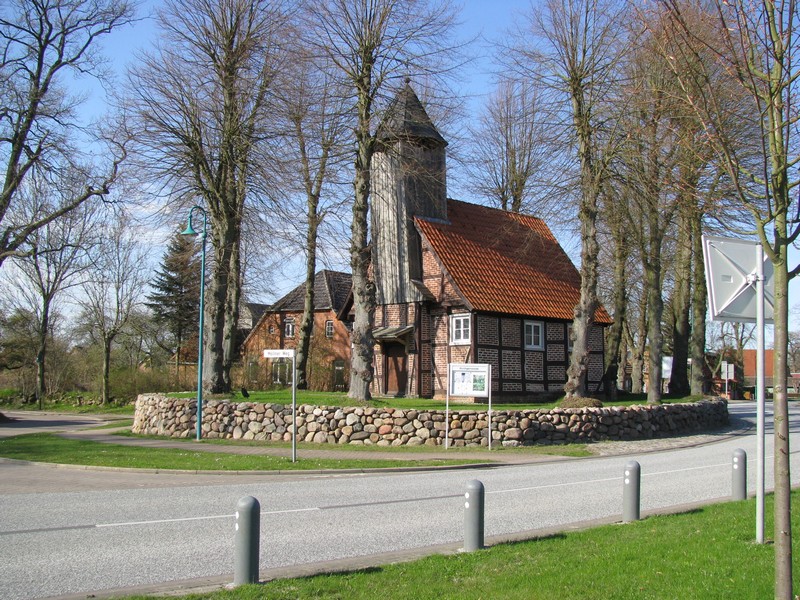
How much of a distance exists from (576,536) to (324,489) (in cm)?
607

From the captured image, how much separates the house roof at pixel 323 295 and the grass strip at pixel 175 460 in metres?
28.1

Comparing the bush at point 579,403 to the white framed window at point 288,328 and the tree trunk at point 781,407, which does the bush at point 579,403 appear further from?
the white framed window at point 288,328

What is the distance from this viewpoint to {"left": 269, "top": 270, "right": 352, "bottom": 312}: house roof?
4888cm

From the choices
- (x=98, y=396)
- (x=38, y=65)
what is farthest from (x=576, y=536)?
(x=98, y=396)

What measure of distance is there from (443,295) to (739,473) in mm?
20344

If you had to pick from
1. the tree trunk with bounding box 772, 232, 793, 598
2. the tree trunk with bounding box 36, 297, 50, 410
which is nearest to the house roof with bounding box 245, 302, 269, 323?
the tree trunk with bounding box 36, 297, 50, 410

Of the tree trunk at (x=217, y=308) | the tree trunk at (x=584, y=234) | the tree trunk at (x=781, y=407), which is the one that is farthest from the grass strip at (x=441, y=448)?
the tree trunk at (x=781, y=407)

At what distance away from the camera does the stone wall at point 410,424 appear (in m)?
21.0

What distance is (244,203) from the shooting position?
28.2 metres

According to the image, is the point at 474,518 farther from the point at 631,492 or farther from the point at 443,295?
the point at 443,295

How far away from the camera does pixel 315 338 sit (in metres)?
43.5

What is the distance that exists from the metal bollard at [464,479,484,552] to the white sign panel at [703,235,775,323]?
2878mm

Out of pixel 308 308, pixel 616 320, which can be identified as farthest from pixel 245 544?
pixel 616 320

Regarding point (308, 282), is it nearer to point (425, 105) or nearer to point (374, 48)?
point (425, 105)
